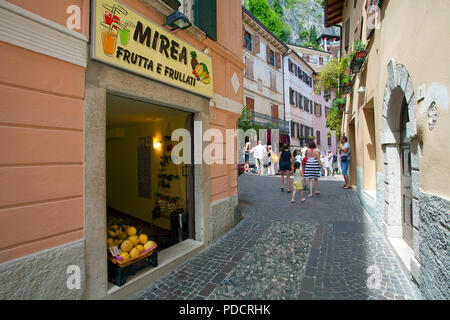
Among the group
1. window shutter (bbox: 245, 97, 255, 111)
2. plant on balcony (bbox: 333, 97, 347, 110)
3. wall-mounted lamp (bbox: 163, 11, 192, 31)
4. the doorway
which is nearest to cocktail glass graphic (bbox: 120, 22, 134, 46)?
wall-mounted lamp (bbox: 163, 11, 192, 31)

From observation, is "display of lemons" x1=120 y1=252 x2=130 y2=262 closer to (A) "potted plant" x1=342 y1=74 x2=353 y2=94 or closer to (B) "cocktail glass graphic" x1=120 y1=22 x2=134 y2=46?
(B) "cocktail glass graphic" x1=120 y1=22 x2=134 y2=46

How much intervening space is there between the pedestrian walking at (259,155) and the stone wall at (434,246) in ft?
38.3

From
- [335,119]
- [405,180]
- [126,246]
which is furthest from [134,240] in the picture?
[335,119]

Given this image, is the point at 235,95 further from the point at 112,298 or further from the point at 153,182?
the point at 112,298

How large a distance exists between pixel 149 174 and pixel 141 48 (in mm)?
4210

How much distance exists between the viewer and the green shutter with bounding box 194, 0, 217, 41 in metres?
4.23

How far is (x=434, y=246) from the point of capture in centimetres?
234

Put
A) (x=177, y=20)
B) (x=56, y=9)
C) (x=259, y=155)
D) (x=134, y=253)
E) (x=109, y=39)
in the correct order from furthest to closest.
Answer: (x=259, y=155), (x=177, y=20), (x=134, y=253), (x=109, y=39), (x=56, y=9)

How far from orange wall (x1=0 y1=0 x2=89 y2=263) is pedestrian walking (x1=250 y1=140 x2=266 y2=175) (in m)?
12.4

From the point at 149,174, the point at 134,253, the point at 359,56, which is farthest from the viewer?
the point at 149,174

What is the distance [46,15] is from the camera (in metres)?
2.25

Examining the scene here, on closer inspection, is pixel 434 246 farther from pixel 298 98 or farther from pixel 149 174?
pixel 298 98
